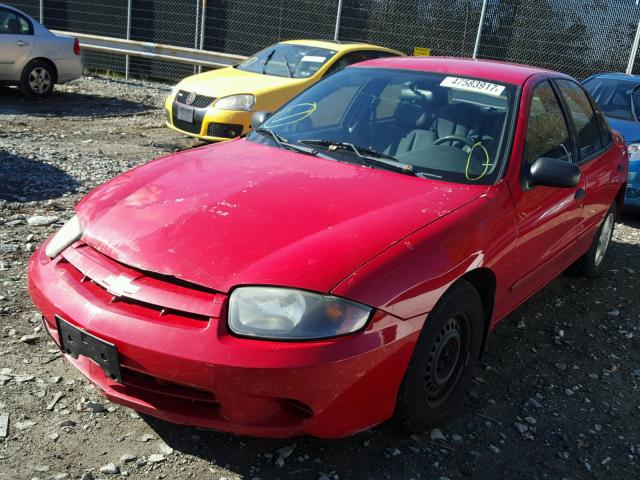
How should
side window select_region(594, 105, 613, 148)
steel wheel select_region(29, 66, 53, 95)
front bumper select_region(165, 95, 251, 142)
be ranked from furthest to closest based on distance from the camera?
steel wheel select_region(29, 66, 53, 95)
front bumper select_region(165, 95, 251, 142)
side window select_region(594, 105, 613, 148)

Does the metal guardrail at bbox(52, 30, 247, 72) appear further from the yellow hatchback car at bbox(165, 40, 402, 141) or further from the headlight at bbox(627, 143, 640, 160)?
the headlight at bbox(627, 143, 640, 160)

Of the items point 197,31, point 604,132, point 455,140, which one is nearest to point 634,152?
point 604,132

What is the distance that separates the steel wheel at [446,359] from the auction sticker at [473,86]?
1363 mm

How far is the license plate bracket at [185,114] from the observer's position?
8.25m

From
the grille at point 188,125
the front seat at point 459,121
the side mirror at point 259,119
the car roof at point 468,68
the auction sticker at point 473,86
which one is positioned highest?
the car roof at point 468,68

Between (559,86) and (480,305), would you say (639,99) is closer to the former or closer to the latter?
(559,86)

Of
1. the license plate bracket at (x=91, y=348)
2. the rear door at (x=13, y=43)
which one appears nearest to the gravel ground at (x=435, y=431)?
the license plate bracket at (x=91, y=348)

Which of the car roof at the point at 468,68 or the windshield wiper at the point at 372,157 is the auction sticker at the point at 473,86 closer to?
the car roof at the point at 468,68

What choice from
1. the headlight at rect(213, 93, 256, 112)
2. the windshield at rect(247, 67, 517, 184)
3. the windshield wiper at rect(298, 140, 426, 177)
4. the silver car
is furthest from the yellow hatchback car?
the windshield wiper at rect(298, 140, 426, 177)

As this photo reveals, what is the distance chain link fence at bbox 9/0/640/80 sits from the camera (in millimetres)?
12258

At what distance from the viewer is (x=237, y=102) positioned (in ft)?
26.5

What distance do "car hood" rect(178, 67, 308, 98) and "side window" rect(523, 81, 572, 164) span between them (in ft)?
15.9

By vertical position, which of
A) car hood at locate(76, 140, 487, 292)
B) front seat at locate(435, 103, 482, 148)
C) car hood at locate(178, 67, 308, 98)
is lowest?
car hood at locate(178, 67, 308, 98)

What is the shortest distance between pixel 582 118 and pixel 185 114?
5.26 m
